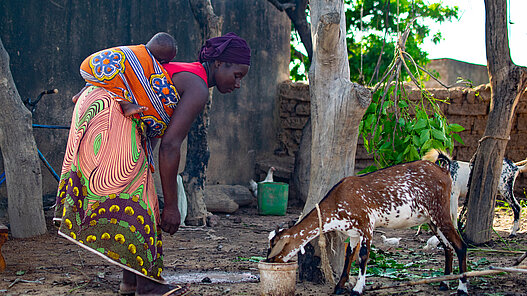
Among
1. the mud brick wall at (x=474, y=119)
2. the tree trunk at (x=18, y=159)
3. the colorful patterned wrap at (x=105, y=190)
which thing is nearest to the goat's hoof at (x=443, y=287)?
the colorful patterned wrap at (x=105, y=190)

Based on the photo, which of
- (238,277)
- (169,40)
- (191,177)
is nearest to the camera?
(169,40)

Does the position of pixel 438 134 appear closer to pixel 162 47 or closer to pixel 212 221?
pixel 162 47

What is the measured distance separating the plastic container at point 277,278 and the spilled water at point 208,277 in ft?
2.55

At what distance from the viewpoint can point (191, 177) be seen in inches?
298

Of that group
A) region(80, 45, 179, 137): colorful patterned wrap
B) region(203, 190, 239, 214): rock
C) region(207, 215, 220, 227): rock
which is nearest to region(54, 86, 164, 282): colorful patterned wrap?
region(80, 45, 179, 137): colorful patterned wrap

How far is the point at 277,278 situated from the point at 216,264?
163 centimetres

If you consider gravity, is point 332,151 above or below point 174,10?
below

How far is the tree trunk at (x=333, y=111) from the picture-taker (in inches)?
161

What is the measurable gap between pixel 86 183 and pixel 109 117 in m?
0.40

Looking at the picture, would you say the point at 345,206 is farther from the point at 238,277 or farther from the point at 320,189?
the point at 238,277

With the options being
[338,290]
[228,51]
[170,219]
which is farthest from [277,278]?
[228,51]

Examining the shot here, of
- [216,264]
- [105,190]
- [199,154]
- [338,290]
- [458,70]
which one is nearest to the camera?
[105,190]

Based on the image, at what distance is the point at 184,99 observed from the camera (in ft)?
10.5

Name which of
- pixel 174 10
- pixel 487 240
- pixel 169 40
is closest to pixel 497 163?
pixel 487 240
